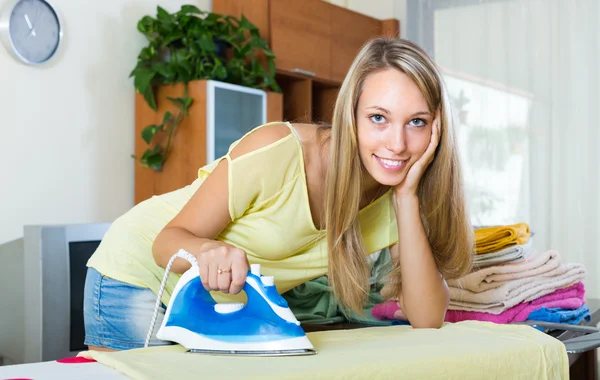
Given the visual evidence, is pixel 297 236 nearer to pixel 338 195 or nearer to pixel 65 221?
pixel 338 195

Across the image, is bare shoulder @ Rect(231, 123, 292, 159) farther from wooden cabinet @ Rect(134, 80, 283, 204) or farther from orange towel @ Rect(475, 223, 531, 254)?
wooden cabinet @ Rect(134, 80, 283, 204)

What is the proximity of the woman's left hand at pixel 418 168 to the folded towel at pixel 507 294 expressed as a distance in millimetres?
343

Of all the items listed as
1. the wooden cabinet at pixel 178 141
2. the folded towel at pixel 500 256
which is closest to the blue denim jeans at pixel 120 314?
the folded towel at pixel 500 256

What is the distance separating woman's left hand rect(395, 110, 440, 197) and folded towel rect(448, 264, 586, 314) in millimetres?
343

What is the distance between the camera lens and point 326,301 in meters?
1.69

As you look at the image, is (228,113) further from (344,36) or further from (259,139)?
(259,139)

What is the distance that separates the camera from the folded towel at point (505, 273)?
5.32ft

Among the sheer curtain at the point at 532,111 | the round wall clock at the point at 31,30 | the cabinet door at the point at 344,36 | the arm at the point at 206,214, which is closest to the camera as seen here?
the arm at the point at 206,214

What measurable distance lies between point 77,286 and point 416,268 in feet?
3.52

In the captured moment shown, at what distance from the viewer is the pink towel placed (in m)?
1.58

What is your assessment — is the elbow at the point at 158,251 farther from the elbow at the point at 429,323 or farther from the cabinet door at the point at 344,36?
the cabinet door at the point at 344,36

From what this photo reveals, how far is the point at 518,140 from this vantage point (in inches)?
158

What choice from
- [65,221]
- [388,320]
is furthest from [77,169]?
[388,320]

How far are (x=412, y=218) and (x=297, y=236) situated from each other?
9.0 inches
